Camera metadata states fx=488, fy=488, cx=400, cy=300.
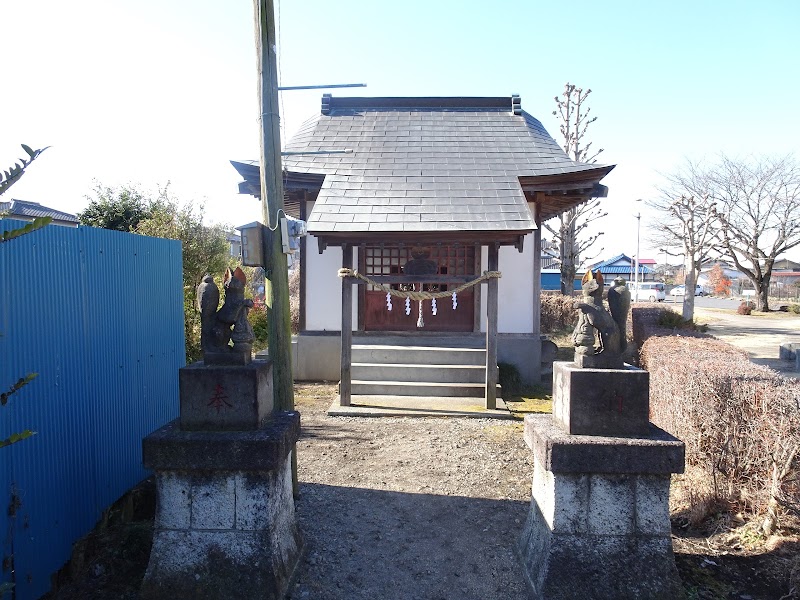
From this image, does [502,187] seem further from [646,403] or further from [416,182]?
[646,403]

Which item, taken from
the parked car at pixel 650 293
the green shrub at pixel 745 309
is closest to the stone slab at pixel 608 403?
the green shrub at pixel 745 309

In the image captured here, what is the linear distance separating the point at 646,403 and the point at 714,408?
4.99ft

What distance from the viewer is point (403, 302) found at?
10109 mm

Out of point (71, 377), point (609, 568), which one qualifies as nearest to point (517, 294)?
point (609, 568)

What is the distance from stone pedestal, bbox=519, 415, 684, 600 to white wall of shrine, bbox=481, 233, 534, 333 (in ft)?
22.6

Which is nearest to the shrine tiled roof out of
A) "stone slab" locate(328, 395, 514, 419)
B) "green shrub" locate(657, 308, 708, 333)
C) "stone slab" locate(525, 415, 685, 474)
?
"stone slab" locate(328, 395, 514, 419)

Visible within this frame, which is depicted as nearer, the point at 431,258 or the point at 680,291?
the point at 431,258

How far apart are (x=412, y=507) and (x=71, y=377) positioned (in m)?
3.16

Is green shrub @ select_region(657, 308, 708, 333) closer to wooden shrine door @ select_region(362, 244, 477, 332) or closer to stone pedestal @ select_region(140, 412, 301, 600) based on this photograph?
wooden shrine door @ select_region(362, 244, 477, 332)

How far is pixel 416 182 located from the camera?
9.15m

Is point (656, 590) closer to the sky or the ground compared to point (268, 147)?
closer to the ground

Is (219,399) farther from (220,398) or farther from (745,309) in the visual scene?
(745,309)

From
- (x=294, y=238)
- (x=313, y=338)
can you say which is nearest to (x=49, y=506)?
(x=294, y=238)

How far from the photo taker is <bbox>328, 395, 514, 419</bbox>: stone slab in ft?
25.2
